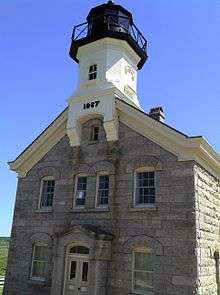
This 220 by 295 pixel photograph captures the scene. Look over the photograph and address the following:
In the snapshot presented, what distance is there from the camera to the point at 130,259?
13555 mm

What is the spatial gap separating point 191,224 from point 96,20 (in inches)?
516

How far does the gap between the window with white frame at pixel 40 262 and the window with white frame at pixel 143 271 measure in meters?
4.61

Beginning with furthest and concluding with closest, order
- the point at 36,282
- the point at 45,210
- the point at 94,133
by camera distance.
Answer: the point at 45,210 → the point at 94,133 → the point at 36,282

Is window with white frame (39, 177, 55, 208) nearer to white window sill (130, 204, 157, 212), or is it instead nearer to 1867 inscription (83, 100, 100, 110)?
1867 inscription (83, 100, 100, 110)

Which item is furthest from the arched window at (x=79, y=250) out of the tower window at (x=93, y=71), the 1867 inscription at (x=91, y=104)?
the tower window at (x=93, y=71)

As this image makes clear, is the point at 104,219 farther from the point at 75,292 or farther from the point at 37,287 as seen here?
the point at 37,287

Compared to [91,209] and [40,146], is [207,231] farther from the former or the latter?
[40,146]

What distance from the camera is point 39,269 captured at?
53.4 feet

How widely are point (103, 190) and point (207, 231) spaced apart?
15.5 feet

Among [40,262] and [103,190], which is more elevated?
[103,190]

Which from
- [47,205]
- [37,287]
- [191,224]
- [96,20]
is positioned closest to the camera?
[191,224]

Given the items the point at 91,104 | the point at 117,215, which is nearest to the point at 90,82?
the point at 91,104

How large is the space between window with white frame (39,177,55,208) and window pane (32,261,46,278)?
2753mm

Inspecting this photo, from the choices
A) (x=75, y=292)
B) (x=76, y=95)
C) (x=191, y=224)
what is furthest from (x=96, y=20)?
(x=75, y=292)
